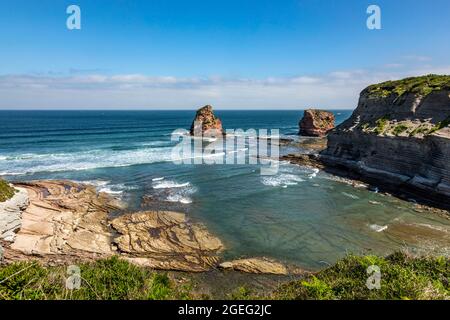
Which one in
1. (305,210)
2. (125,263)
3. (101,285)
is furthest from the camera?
(305,210)

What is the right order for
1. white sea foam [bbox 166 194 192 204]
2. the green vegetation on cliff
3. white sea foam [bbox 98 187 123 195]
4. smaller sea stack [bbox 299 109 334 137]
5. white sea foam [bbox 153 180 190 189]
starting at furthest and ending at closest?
smaller sea stack [bbox 299 109 334 137]
white sea foam [bbox 153 180 190 189]
white sea foam [bbox 98 187 123 195]
white sea foam [bbox 166 194 192 204]
the green vegetation on cliff

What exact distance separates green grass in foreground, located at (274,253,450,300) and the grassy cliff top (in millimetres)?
28123

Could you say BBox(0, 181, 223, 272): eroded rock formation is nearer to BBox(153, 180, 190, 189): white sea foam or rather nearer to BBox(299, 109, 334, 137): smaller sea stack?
BBox(153, 180, 190, 189): white sea foam

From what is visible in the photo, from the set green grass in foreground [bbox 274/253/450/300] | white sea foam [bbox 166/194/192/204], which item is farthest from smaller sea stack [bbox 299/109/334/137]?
green grass in foreground [bbox 274/253/450/300]

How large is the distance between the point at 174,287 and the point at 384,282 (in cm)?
770

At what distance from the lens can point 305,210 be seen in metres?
27.0

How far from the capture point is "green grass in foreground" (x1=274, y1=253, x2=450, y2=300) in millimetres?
9695

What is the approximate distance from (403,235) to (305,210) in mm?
7726

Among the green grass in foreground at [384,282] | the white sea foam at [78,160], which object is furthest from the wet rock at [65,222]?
the green grass in foreground at [384,282]

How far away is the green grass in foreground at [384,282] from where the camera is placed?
31.8 feet

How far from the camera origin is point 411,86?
38.2m

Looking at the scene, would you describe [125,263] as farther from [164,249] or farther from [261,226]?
[261,226]
